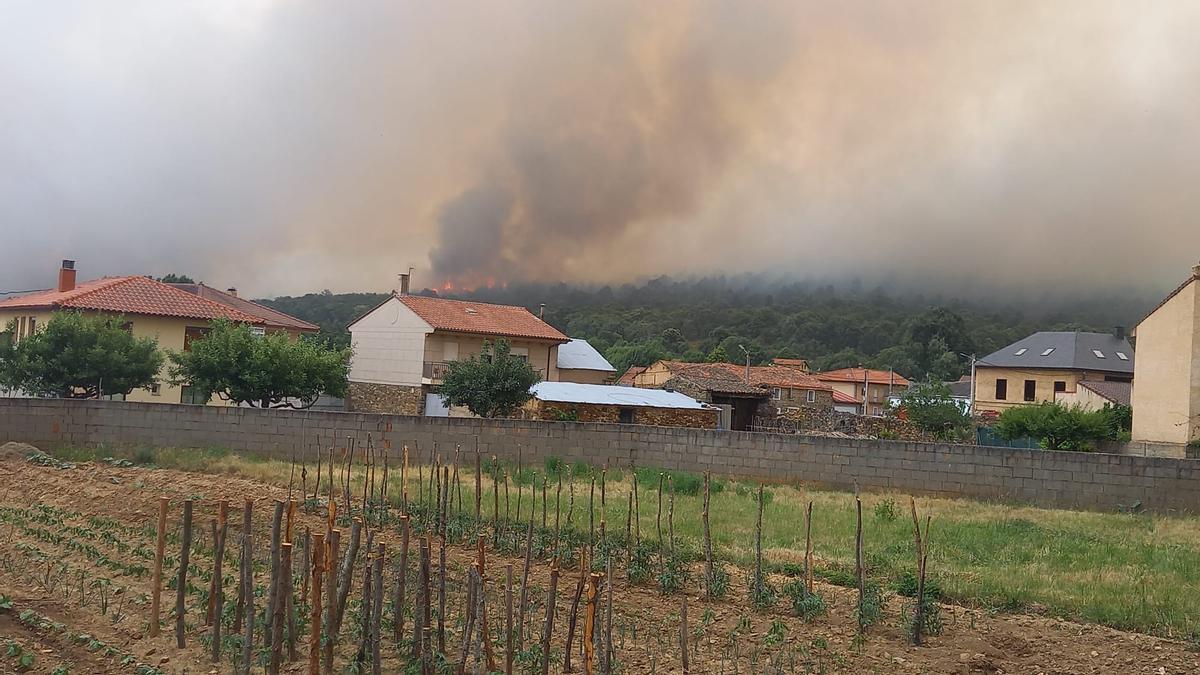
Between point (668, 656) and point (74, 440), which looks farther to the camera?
point (74, 440)

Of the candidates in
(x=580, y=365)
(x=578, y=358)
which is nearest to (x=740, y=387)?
(x=580, y=365)

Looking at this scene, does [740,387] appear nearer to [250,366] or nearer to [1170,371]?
[1170,371]

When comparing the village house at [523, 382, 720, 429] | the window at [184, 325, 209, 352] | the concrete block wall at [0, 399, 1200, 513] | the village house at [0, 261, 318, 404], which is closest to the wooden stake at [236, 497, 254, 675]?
the concrete block wall at [0, 399, 1200, 513]

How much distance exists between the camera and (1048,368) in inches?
1973

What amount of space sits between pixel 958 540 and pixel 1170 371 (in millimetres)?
21539

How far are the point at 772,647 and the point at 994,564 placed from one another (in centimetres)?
555

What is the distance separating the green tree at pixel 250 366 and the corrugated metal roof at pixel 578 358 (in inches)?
645

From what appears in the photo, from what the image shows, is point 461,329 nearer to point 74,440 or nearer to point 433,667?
point 74,440

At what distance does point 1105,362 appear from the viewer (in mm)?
50500

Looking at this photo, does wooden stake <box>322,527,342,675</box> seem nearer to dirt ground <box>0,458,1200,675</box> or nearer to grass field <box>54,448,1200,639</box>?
dirt ground <box>0,458,1200,675</box>

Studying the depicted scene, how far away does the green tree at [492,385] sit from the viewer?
32.1m

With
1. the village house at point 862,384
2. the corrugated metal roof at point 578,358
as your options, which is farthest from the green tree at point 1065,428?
the village house at point 862,384

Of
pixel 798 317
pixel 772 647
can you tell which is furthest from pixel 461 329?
pixel 798 317

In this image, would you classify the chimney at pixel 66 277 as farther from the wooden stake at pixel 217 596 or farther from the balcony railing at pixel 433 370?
the wooden stake at pixel 217 596
